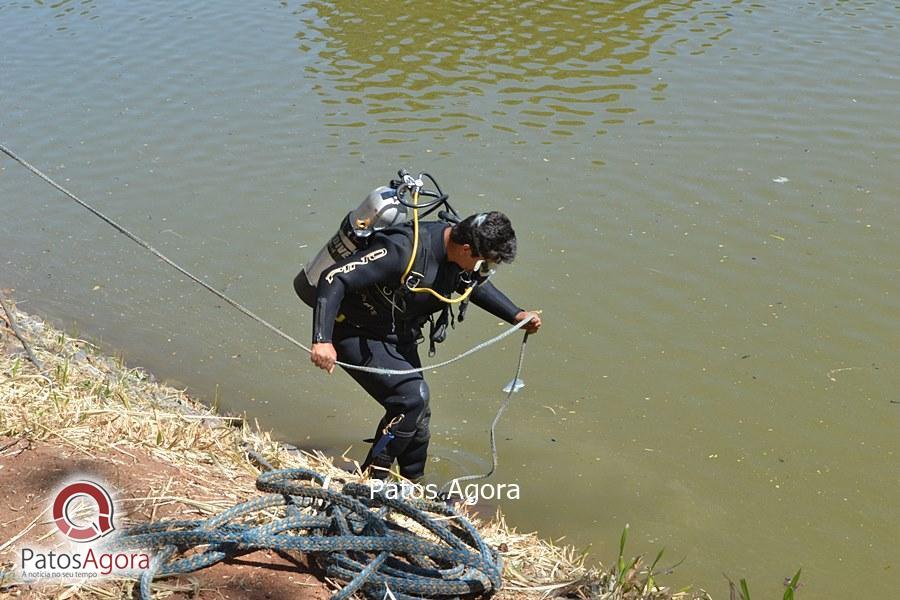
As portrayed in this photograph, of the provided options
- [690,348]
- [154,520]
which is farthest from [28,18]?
[154,520]

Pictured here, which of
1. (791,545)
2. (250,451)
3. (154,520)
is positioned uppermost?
(154,520)

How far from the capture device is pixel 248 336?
774cm

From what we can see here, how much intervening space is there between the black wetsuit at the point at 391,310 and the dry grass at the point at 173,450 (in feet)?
1.55

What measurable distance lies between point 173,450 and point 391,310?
125 centimetres

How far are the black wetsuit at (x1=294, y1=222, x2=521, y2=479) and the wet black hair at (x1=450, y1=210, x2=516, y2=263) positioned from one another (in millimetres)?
238

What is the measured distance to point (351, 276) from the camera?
5.09 metres

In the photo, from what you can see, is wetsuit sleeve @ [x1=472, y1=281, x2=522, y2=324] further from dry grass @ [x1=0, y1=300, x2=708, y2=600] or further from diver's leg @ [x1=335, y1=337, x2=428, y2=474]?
dry grass @ [x1=0, y1=300, x2=708, y2=600]

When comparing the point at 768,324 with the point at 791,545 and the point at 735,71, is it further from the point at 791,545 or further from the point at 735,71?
the point at 735,71

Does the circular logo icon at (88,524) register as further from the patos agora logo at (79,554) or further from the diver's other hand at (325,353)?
the diver's other hand at (325,353)

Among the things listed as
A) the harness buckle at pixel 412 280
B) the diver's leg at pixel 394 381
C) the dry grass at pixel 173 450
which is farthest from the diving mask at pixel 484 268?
the dry grass at pixel 173 450

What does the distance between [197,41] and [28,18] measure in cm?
306

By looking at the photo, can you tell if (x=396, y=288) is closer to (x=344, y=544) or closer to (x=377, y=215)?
(x=377, y=215)

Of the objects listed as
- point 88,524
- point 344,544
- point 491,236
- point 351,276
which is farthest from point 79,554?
point 491,236

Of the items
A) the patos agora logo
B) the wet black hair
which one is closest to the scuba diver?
the wet black hair
